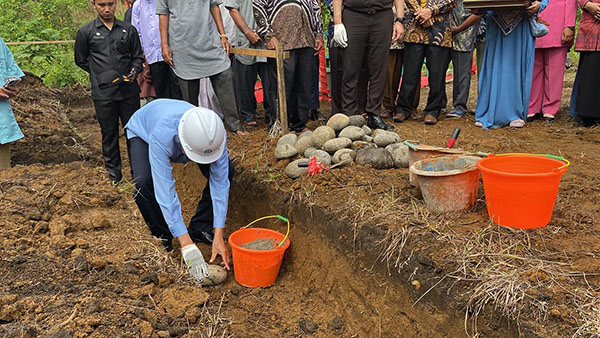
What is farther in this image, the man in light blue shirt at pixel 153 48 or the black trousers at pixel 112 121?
the man in light blue shirt at pixel 153 48

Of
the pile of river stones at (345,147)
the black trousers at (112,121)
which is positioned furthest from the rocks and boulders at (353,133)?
the black trousers at (112,121)

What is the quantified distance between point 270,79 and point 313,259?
2.68 meters

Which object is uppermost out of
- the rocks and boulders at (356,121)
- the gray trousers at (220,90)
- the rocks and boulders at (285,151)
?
the gray trousers at (220,90)

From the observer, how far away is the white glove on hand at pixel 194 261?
3166mm

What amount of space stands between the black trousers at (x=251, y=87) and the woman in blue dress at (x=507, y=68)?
2.31m

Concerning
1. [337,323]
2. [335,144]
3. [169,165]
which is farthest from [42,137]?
[337,323]

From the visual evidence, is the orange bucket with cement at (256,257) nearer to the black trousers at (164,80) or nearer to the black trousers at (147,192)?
the black trousers at (147,192)

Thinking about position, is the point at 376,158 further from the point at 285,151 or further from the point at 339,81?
the point at 339,81

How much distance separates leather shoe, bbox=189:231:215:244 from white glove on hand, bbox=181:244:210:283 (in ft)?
2.71

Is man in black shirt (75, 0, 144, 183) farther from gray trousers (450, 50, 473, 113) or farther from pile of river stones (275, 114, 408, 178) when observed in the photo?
gray trousers (450, 50, 473, 113)

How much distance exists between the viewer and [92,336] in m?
2.04

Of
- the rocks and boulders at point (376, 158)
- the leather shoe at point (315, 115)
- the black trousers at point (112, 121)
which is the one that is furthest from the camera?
the leather shoe at point (315, 115)

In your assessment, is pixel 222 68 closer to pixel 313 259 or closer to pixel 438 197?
pixel 313 259

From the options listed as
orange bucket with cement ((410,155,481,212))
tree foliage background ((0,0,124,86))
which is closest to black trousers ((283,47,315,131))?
orange bucket with cement ((410,155,481,212))
